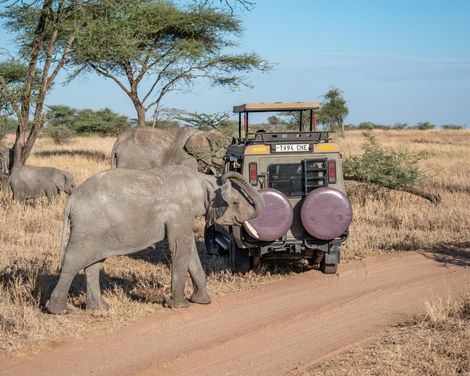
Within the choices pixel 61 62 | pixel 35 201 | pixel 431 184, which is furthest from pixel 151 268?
pixel 431 184

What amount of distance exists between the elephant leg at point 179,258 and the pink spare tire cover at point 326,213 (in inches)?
63.7

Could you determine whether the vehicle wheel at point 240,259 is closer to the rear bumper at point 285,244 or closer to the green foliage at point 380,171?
the rear bumper at point 285,244

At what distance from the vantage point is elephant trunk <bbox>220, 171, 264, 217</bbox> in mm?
6691

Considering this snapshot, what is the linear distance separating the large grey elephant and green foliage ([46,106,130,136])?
25401mm

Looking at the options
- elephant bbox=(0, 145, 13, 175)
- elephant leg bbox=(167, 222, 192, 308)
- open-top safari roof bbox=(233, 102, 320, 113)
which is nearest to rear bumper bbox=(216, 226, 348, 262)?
elephant leg bbox=(167, 222, 192, 308)

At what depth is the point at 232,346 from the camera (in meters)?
5.84

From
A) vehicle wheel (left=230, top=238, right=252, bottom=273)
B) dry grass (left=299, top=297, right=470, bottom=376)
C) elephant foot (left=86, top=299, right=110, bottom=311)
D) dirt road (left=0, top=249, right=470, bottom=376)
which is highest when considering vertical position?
vehicle wheel (left=230, top=238, right=252, bottom=273)

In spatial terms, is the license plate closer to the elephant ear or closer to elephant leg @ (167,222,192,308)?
elephant leg @ (167,222,192,308)

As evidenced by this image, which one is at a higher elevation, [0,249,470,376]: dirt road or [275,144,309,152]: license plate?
[275,144,309,152]: license plate

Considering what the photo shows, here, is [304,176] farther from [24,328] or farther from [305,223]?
[24,328]

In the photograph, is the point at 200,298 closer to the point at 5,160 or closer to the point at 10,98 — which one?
the point at 10,98

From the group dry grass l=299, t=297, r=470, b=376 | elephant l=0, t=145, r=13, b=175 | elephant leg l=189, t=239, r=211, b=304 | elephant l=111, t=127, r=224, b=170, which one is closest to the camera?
dry grass l=299, t=297, r=470, b=376

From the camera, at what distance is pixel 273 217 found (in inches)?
299

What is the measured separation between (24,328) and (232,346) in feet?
6.26
